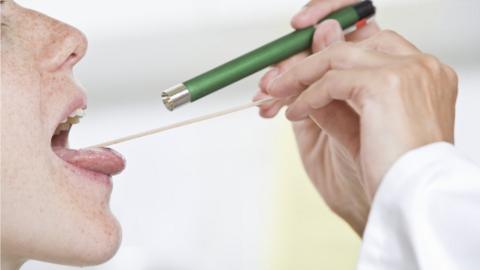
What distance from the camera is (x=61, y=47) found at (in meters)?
0.96

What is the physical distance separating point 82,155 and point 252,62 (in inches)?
9.1

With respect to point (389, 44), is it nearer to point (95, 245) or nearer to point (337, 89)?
point (337, 89)

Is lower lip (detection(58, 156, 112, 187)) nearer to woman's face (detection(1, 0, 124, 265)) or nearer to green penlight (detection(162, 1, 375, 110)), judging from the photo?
woman's face (detection(1, 0, 124, 265))

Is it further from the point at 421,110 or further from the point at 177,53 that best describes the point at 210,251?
the point at 421,110

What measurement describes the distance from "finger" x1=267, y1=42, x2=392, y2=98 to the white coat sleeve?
0.13m

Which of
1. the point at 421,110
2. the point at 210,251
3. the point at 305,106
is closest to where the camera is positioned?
the point at 421,110

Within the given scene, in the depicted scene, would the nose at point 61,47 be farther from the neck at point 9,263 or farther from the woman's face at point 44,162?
the neck at point 9,263

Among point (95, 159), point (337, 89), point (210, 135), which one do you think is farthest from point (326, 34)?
point (210, 135)

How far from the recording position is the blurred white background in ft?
4.59

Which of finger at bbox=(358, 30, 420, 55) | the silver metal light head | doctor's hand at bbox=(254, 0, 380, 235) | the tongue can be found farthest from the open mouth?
finger at bbox=(358, 30, 420, 55)

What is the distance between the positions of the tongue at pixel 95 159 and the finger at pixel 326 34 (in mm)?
284

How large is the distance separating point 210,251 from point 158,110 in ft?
0.84

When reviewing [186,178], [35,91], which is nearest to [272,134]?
[186,178]

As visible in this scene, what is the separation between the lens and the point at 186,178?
1.42 metres
